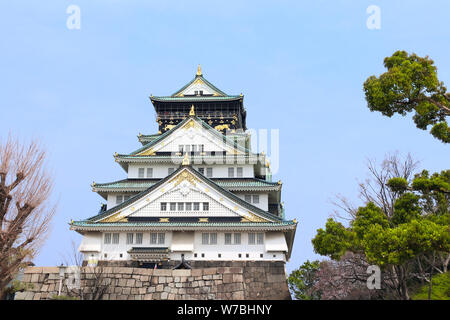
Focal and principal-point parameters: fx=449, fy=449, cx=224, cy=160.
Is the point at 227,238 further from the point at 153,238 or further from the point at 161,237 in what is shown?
the point at 153,238

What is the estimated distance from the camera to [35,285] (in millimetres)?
23422

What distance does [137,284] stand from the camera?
79.2 ft

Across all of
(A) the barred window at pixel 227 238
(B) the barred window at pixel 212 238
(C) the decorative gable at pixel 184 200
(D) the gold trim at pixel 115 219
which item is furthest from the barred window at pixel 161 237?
(A) the barred window at pixel 227 238

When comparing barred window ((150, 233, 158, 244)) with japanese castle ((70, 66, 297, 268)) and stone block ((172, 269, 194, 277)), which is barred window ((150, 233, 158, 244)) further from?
stone block ((172, 269, 194, 277))

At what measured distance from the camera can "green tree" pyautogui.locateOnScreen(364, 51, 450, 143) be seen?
1638 centimetres

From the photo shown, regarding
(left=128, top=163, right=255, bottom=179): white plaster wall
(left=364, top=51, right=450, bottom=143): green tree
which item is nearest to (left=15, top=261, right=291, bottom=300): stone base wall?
(left=364, top=51, right=450, bottom=143): green tree

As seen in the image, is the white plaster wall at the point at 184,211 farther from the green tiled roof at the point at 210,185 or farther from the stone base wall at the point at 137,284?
the stone base wall at the point at 137,284

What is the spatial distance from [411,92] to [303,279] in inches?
1164

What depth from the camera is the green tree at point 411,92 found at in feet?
53.7

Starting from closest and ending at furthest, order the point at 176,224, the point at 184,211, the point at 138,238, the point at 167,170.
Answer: the point at 176,224 < the point at 138,238 < the point at 184,211 < the point at 167,170

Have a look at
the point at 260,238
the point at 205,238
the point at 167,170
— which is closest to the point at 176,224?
the point at 205,238

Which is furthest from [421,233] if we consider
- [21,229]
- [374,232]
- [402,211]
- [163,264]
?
[163,264]

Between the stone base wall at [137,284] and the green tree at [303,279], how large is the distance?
17.2 m
